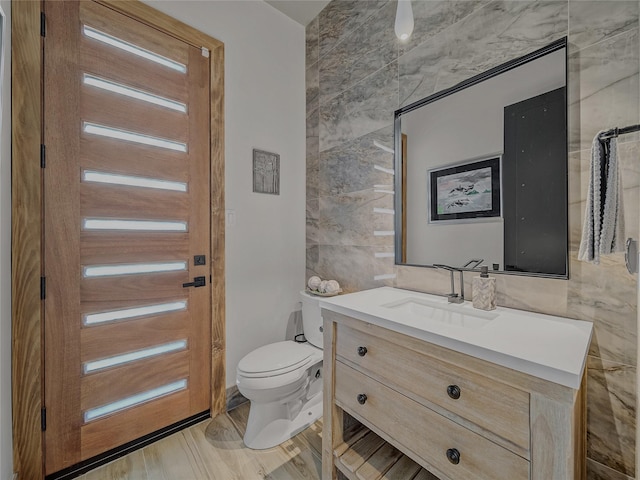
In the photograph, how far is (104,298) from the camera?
1513 millimetres

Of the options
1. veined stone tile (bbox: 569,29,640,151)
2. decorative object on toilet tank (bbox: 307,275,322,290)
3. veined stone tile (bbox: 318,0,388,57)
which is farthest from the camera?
decorative object on toilet tank (bbox: 307,275,322,290)

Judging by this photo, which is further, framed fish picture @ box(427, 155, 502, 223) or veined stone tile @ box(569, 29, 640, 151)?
framed fish picture @ box(427, 155, 502, 223)

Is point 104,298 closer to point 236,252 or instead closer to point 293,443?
point 236,252

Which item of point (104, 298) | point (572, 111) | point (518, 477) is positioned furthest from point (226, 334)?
point (572, 111)

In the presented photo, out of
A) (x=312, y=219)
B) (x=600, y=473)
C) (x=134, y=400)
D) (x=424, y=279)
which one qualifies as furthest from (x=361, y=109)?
(x=134, y=400)

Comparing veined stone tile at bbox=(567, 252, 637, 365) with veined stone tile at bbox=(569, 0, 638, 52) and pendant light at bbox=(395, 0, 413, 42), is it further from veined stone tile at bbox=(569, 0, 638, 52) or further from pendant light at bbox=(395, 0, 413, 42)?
pendant light at bbox=(395, 0, 413, 42)

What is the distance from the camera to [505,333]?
925 mm

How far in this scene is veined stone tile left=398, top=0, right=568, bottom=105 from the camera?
1149 millimetres

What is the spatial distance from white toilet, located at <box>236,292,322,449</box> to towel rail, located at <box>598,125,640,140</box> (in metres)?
1.61

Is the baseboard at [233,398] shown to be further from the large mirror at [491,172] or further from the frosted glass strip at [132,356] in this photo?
the large mirror at [491,172]

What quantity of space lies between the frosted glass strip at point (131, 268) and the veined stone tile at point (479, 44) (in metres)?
1.68

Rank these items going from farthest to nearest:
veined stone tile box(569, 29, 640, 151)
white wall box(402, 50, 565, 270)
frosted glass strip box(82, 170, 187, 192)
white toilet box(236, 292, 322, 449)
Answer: white toilet box(236, 292, 322, 449), frosted glass strip box(82, 170, 187, 192), white wall box(402, 50, 565, 270), veined stone tile box(569, 29, 640, 151)

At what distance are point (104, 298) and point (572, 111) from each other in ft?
7.53

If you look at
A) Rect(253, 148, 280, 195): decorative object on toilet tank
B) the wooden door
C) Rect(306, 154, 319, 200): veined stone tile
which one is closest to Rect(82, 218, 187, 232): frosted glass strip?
the wooden door
